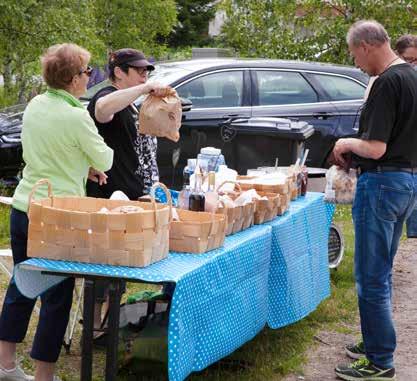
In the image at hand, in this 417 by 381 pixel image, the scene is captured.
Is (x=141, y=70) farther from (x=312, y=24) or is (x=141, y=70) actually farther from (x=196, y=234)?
(x=312, y=24)

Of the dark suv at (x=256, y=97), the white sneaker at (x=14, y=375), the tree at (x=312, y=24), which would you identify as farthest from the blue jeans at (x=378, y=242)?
the tree at (x=312, y=24)

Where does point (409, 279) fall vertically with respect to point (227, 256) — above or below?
below

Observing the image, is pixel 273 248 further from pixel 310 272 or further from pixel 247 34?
pixel 247 34

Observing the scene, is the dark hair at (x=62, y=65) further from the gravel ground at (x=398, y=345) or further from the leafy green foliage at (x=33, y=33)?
the leafy green foliage at (x=33, y=33)

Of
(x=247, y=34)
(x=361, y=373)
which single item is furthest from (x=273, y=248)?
(x=247, y=34)

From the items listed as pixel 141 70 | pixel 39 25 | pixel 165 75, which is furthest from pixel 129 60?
pixel 39 25

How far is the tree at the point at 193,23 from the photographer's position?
36.4 meters

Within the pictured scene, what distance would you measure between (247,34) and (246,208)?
10430 millimetres

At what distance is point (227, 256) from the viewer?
4.25 metres

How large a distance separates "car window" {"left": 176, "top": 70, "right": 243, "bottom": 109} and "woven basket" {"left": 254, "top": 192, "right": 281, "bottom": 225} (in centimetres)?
408

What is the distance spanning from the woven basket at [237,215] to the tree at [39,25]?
20.1 ft

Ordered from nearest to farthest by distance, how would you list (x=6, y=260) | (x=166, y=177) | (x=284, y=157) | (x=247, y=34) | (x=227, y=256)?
(x=227, y=256), (x=6, y=260), (x=284, y=157), (x=166, y=177), (x=247, y=34)

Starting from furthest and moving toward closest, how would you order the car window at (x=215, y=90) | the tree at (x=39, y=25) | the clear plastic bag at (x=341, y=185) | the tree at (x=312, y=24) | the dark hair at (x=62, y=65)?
the tree at (x=312, y=24) < the tree at (x=39, y=25) < the car window at (x=215, y=90) < the clear plastic bag at (x=341, y=185) < the dark hair at (x=62, y=65)

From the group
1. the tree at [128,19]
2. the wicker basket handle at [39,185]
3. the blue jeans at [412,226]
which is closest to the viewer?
the wicker basket handle at [39,185]
